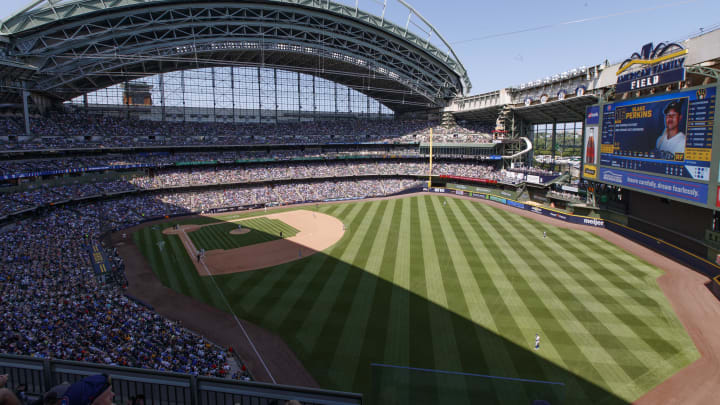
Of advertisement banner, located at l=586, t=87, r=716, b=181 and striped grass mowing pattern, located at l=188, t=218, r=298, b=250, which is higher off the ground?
advertisement banner, located at l=586, t=87, r=716, b=181

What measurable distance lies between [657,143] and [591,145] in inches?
373

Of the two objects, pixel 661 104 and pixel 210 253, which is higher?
pixel 661 104

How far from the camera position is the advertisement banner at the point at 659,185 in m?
25.7

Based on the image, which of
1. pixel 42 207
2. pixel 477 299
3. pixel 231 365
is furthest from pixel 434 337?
pixel 42 207

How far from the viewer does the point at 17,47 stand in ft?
134

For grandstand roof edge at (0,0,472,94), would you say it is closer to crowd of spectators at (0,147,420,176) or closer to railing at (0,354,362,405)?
crowd of spectators at (0,147,420,176)

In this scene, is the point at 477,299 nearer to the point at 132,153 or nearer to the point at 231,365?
the point at 231,365

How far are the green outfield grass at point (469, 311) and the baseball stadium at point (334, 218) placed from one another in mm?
178

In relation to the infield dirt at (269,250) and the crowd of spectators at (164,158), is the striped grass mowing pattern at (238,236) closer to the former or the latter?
the infield dirt at (269,250)

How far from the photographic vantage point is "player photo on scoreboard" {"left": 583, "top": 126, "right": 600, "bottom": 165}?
38.0 meters

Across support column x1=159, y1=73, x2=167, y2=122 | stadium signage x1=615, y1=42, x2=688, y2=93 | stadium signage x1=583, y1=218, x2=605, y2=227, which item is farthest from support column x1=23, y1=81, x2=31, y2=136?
stadium signage x1=583, y1=218, x2=605, y2=227

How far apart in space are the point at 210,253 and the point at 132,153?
1249 inches

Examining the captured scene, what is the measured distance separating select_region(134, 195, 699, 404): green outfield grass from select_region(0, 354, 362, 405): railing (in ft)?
31.4

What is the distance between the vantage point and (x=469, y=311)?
22.8 metres
